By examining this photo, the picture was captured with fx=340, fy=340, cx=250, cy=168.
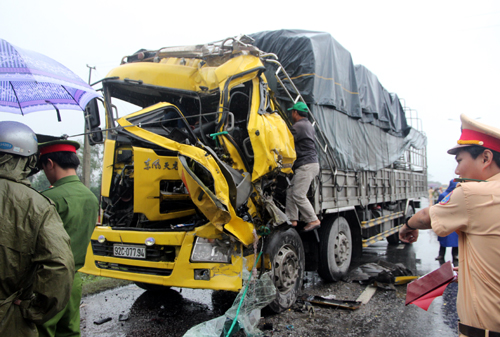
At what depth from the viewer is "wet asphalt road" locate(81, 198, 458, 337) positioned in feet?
11.5

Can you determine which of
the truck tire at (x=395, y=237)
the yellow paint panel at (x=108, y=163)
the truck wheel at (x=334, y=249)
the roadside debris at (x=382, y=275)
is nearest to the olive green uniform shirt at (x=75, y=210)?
the yellow paint panel at (x=108, y=163)

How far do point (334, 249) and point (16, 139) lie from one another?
454 cm

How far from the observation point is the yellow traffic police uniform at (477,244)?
1468 millimetres

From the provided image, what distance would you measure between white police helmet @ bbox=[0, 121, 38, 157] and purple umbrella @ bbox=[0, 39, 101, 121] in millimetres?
318

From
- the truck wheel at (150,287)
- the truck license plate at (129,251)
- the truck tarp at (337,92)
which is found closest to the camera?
the truck license plate at (129,251)

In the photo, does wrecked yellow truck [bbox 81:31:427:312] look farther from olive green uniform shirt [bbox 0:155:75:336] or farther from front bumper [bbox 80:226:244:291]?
olive green uniform shirt [bbox 0:155:75:336]

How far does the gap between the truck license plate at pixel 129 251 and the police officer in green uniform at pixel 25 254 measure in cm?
185

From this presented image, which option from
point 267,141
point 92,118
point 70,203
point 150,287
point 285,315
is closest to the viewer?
point 70,203

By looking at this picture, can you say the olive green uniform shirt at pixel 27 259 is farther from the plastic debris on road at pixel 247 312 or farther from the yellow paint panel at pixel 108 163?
the yellow paint panel at pixel 108 163

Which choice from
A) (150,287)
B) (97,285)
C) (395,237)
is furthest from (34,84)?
(395,237)

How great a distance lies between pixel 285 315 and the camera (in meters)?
3.82

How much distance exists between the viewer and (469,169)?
65.7 inches

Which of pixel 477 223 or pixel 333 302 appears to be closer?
pixel 477 223

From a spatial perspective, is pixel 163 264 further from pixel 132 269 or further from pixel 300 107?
pixel 300 107
